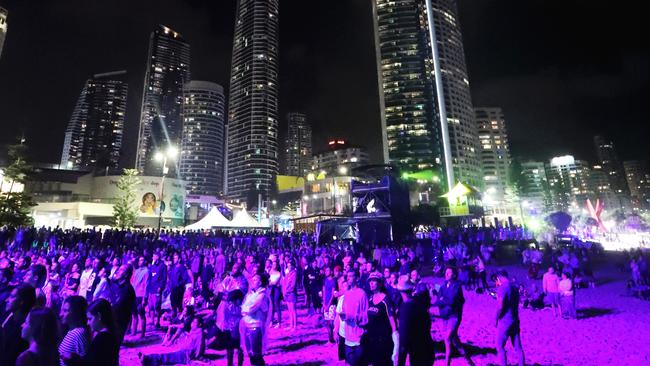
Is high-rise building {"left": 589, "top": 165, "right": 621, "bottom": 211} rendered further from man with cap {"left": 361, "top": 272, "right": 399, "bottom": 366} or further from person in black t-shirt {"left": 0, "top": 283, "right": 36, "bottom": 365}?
person in black t-shirt {"left": 0, "top": 283, "right": 36, "bottom": 365}

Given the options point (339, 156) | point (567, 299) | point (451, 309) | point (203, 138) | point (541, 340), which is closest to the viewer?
point (451, 309)

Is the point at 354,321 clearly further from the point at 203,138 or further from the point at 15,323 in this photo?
the point at 203,138

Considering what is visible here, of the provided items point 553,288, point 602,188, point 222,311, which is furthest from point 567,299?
point 602,188

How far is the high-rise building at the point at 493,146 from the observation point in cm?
13921

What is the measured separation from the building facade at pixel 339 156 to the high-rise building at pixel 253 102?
2681 centimetres

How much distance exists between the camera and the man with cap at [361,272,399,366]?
4988mm

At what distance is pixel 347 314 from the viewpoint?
16.9 ft

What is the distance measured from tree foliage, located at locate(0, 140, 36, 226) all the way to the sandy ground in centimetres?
3148

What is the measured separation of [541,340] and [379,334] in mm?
5897

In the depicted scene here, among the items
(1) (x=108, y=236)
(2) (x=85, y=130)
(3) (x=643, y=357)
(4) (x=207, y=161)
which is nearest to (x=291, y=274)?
(3) (x=643, y=357)

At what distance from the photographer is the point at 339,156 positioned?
476 feet

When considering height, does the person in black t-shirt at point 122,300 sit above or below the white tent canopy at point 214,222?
below

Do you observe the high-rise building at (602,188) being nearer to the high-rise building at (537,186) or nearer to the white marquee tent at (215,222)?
the high-rise building at (537,186)

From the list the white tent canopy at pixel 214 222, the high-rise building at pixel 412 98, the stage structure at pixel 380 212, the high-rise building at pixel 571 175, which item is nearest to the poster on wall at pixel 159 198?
the white tent canopy at pixel 214 222
